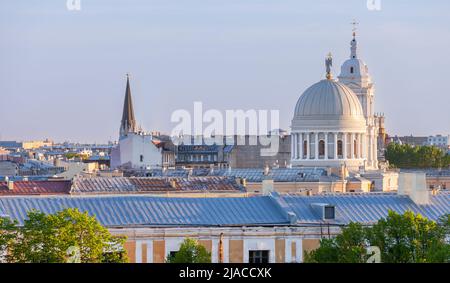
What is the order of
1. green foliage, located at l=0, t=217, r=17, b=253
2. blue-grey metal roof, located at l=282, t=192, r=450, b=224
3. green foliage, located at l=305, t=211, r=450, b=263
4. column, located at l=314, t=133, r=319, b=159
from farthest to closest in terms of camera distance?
column, located at l=314, t=133, r=319, b=159, blue-grey metal roof, located at l=282, t=192, r=450, b=224, green foliage, located at l=0, t=217, r=17, b=253, green foliage, located at l=305, t=211, r=450, b=263

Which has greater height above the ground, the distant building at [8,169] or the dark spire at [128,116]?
the dark spire at [128,116]

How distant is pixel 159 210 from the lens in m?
40.8

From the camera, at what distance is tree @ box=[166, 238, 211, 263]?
106 ft

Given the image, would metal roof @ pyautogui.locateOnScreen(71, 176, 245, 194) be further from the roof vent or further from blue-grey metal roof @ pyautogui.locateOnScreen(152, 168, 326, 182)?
the roof vent

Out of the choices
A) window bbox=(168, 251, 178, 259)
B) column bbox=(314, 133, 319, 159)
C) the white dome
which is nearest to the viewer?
window bbox=(168, 251, 178, 259)

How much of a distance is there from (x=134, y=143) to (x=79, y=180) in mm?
62588

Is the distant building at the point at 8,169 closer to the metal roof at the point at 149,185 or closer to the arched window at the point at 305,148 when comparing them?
the arched window at the point at 305,148

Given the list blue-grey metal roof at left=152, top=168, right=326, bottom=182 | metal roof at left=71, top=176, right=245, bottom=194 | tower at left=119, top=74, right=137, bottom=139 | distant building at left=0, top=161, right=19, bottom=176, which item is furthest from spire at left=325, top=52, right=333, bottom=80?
tower at left=119, top=74, right=137, bottom=139

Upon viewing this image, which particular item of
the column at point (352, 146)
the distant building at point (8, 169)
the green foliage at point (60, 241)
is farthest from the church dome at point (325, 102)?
the green foliage at point (60, 241)

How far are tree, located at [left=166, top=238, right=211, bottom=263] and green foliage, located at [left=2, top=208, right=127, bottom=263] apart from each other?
3.50 ft

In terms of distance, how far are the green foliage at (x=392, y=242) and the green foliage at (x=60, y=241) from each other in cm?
389

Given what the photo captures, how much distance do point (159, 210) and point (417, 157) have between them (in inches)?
4296

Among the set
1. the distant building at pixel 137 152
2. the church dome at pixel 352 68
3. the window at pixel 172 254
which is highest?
the church dome at pixel 352 68

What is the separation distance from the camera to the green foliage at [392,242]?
98.2ft
